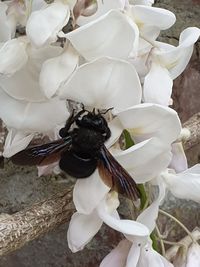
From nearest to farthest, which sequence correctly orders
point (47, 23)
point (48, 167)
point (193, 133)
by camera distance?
1. point (47, 23)
2. point (48, 167)
3. point (193, 133)

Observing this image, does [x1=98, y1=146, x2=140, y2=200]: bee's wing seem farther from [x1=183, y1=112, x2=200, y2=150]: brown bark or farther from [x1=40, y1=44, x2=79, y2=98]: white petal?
[x1=183, y1=112, x2=200, y2=150]: brown bark

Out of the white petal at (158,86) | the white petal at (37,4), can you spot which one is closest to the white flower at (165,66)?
the white petal at (158,86)

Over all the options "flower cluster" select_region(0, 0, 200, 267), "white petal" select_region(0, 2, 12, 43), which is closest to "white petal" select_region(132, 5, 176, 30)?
"flower cluster" select_region(0, 0, 200, 267)

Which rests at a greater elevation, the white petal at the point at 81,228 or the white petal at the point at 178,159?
the white petal at the point at 81,228

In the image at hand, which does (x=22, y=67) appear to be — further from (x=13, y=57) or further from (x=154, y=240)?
(x=154, y=240)

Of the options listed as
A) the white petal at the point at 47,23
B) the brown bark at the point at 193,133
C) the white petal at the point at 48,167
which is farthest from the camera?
the brown bark at the point at 193,133

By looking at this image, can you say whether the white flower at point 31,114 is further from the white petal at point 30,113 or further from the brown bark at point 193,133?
the brown bark at point 193,133

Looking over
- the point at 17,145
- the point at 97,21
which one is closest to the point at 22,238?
the point at 17,145

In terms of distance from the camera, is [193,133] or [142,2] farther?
[193,133]

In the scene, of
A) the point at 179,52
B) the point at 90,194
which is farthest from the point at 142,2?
the point at 90,194

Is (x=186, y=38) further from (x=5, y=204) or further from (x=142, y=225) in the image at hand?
(x=5, y=204)
